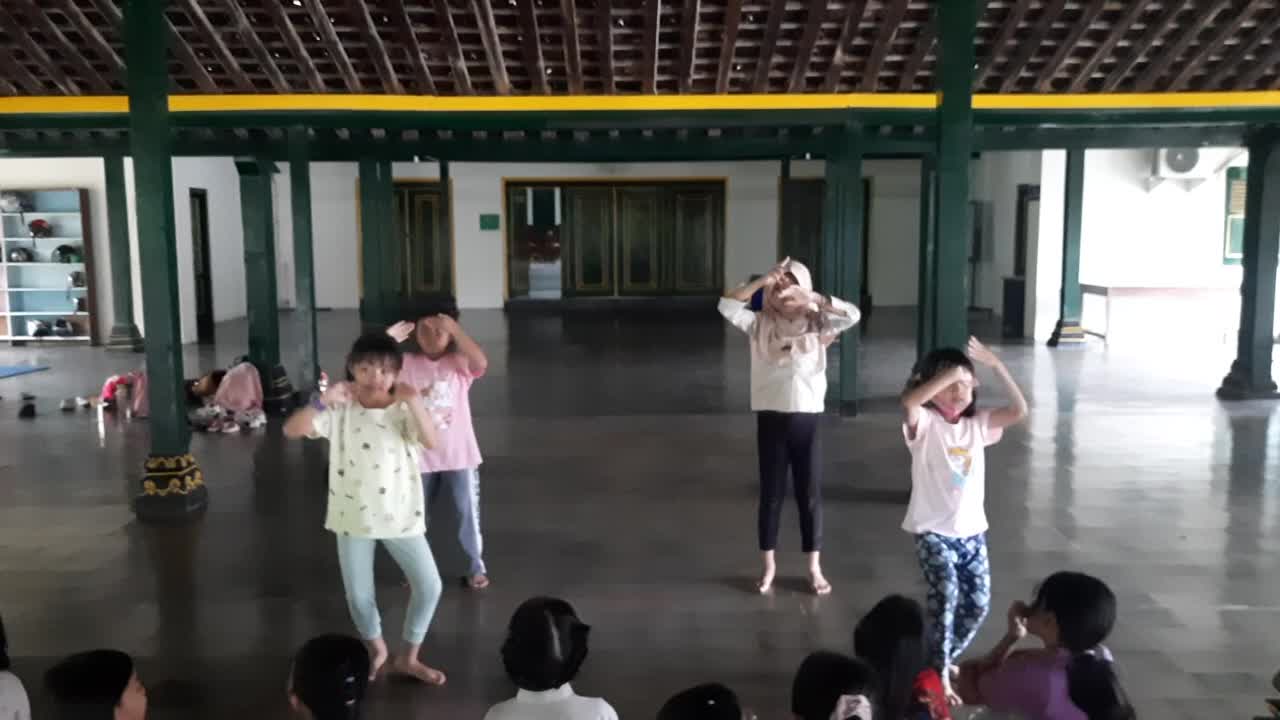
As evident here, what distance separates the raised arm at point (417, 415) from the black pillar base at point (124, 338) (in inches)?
477

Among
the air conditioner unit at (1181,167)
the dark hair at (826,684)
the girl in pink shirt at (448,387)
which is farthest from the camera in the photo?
the air conditioner unit at (1181,167)

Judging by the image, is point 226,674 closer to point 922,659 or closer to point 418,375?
point 418,375

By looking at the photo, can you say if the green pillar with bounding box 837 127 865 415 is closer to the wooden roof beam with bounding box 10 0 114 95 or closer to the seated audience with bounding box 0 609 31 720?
the wooden roof beam with bounding box 10 0 114 95

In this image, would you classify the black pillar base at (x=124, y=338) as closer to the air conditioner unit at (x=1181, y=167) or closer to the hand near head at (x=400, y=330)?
the hand near head at (x=400, y=330)

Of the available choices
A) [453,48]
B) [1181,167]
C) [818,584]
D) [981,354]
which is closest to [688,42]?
[453,48]

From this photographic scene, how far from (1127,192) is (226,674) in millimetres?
14319

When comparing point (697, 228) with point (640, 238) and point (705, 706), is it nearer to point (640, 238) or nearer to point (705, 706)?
point (640, 238)

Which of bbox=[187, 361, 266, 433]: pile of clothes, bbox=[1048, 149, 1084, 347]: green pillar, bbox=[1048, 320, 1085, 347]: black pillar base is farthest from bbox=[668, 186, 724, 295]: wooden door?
bbox=[187, 361, 266, 433]: pile of clothes

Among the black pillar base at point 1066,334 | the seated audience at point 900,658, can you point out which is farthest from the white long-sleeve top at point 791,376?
the black pillar base at point 1066,334

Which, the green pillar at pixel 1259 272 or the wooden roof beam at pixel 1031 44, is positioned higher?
the wooden roof beam at pixel 1031 44

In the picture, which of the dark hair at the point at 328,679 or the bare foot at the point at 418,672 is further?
the bare foot at the point at 418,672

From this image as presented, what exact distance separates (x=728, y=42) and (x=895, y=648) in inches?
202

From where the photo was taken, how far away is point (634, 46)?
7.30m

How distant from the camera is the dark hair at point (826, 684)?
2.33m
